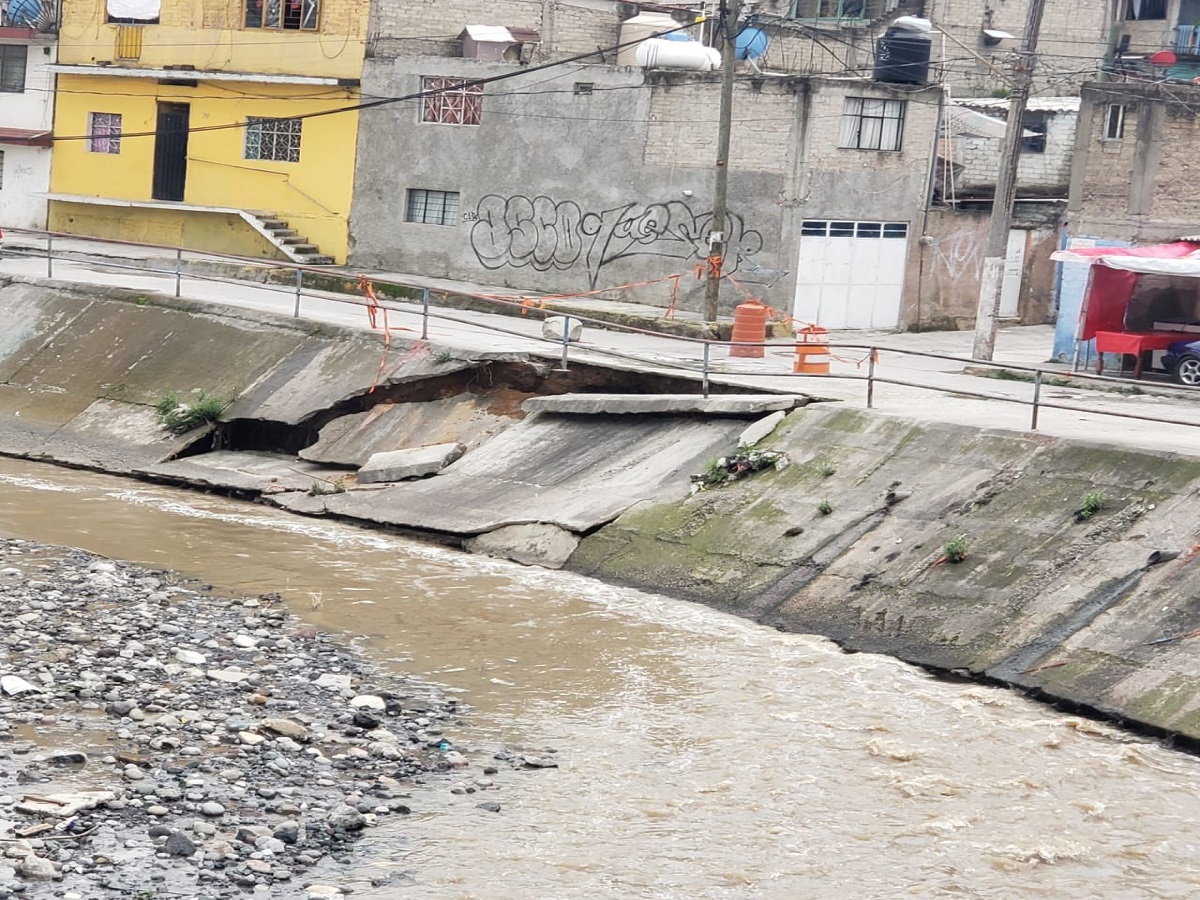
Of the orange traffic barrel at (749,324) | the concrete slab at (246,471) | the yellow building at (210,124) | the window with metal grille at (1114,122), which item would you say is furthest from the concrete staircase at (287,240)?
the window with metal grille at (1114,122)

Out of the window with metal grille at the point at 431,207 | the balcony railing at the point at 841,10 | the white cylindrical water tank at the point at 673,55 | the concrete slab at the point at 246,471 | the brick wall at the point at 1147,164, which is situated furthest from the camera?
the balcony railing at the point at 841,10

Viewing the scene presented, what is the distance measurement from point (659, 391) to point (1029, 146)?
73.1 ft

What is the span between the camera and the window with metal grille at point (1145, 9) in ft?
166

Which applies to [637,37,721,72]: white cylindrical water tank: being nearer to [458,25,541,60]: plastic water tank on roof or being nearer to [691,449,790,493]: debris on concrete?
[458,25,541,60]: plastic water tank on roof

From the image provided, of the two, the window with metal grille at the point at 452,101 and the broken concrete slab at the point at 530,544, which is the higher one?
the window with metal grille at the point at 452,101

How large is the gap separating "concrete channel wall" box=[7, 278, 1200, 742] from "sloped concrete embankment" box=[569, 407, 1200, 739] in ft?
0.09

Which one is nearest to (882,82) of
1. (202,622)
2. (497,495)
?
(497,495)

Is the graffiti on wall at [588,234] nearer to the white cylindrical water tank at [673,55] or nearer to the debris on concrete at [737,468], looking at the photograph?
the white cylindrical water tank at [673,55]

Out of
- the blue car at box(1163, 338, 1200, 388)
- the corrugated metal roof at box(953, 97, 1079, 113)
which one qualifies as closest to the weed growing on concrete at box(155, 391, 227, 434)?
the blue car at box(1163, 338, 1200, 388)

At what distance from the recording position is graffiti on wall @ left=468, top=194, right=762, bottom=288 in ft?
105

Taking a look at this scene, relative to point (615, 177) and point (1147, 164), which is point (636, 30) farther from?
point (1147, 164)

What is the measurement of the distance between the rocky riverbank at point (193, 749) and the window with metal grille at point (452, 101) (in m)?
20.7

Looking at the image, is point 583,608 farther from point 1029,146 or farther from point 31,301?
point 1029,146

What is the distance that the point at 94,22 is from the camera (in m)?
39.6
